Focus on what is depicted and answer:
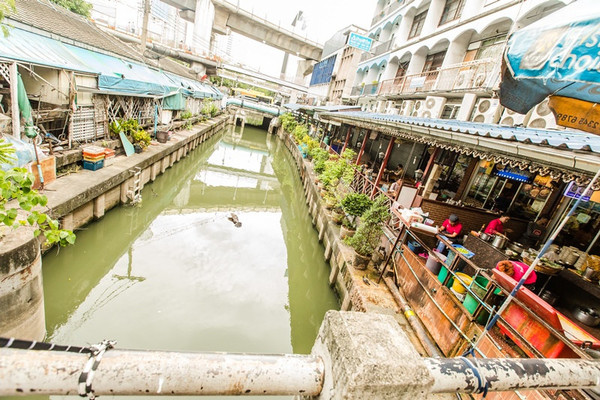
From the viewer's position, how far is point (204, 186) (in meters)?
14.4

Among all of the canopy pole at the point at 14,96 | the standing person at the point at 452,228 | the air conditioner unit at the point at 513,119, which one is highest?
the air conditioner unit at the point at 513,119

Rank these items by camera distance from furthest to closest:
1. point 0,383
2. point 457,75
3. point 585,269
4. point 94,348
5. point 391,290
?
point 457,75
point 391,290
point 585,269
point 94,348
point 0,383

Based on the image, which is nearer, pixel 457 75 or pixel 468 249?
pixel 468 249

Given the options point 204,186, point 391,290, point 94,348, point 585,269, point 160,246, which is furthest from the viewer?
point 204,186

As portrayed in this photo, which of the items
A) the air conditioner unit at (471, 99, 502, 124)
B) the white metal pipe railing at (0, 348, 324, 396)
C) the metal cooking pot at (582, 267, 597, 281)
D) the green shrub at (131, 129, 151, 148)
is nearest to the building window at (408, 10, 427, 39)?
the air conditioner unit at (471, 99, 502, 124)

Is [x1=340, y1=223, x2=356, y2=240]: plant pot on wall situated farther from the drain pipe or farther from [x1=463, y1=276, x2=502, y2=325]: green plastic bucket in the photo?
[x1=463, y1=276, x2=502, y2=325]: green plastic bucket

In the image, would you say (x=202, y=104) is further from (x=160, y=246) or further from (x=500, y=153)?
(x=500, y=153)

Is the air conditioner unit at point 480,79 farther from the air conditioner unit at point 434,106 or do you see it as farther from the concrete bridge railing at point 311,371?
the concrete bridge railing at point 311,371

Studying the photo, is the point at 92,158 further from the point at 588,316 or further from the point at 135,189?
the point at 588,316

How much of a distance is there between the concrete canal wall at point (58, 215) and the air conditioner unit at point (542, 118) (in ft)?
44.1

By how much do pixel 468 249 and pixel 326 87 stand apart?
36.0m

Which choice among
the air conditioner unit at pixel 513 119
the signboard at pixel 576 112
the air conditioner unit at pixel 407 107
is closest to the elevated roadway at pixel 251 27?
the air conditioner unit at pixel 407 107

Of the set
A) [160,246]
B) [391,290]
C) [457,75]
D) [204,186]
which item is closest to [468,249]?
[391,290]

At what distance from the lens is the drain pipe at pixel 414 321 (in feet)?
15.0
